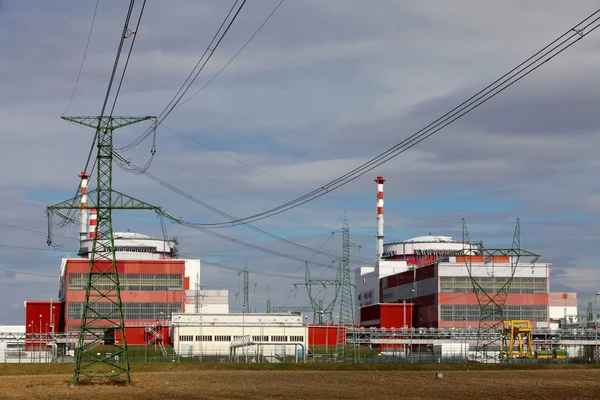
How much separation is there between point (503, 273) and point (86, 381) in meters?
101

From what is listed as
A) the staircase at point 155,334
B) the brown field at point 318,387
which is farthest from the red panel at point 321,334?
the brown field at point 318,387

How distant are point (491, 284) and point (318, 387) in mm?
94672

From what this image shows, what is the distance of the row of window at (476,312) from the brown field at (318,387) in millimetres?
67664

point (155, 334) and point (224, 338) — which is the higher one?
point (155, 334)

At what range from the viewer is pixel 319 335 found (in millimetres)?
145500

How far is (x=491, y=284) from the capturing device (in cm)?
14962

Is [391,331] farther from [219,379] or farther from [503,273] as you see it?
[219,379]

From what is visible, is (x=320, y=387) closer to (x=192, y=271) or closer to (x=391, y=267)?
(x=192, y=271)

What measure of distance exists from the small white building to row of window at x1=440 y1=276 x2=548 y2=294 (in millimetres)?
28755

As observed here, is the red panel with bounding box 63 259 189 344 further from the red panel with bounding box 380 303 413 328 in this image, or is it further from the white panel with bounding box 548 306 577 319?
the white panel with bounding box 548 306 577 319

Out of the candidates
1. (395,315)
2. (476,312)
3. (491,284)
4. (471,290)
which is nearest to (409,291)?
(395,315)

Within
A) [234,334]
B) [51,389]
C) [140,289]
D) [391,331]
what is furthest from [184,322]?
[51,389]

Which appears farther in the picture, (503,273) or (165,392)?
(503,273)

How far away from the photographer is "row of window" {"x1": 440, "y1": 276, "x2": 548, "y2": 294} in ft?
491
